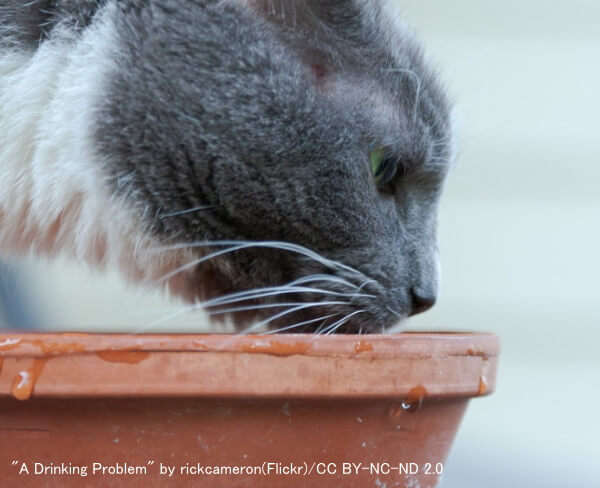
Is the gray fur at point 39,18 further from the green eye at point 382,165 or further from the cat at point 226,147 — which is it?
the green eye at point 382,165

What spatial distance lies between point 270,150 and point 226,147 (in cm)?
5

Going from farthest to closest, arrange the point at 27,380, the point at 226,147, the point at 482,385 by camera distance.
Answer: the point at 226,147, the point at 482,385, the point at 27,380

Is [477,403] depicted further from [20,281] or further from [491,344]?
[491,344]

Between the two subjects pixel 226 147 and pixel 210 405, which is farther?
pixel 226 147

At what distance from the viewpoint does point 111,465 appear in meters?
0.60

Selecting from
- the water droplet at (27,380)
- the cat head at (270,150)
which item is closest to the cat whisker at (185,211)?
the cat head at (270,150)

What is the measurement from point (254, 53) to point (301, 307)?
0.28 m

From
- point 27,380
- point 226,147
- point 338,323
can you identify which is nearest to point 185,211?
point 226,147

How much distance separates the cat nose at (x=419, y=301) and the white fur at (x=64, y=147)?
11.3 inches

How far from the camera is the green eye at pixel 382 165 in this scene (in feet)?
2.89

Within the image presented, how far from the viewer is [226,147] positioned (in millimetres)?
Result: 819

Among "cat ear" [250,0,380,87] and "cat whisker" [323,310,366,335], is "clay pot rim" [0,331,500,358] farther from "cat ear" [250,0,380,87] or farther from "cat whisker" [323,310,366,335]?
"cat ear" [250,0,380,87]

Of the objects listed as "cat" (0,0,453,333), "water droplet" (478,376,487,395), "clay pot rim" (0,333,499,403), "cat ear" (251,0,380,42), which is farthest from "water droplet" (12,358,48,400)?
"cat ear" (251,0,380,42)

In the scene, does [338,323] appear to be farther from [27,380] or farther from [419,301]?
[27,380]
